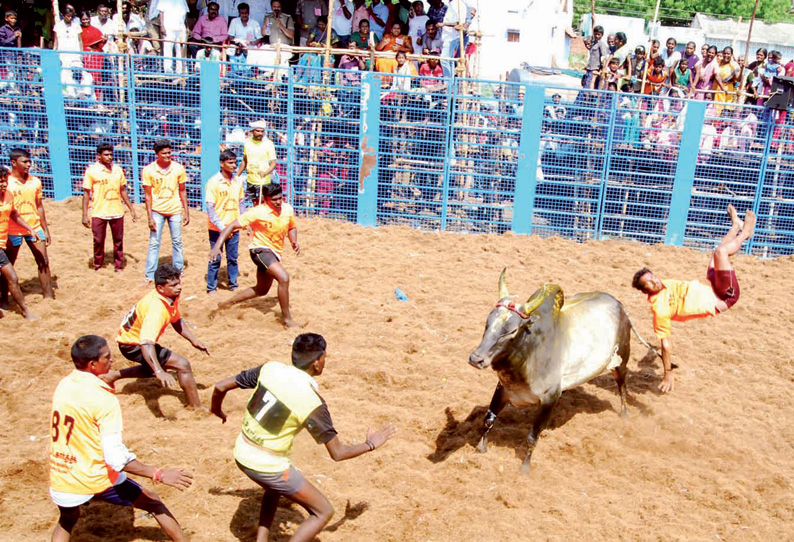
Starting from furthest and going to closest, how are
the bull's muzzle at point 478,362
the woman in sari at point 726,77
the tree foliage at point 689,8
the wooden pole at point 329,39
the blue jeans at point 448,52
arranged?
1. the tree foliage at point 689,8
2. the blue jeans at point 448,52
3. the woman in sari at point 726,77
4. the wooden pole at point 329,39
5. the bull's muzzle at point 478,362

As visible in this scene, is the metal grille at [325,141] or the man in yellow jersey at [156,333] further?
the metal grille at [325,141]

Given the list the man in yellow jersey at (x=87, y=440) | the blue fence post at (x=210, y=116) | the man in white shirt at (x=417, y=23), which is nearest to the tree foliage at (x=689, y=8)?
the man in white shirt at (x=417, y=23)

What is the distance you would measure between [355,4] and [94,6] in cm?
568

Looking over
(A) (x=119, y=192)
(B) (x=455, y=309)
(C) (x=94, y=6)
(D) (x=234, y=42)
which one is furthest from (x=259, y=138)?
(C) (x=94, y=6)

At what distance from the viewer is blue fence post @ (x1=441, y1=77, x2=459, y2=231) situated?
13219mm

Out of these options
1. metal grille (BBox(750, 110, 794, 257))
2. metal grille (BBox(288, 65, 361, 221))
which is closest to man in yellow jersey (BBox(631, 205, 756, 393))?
metal grille (BBox(750, 110, 794, 257))

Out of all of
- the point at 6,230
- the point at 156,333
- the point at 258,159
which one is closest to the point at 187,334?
the point at 156,333

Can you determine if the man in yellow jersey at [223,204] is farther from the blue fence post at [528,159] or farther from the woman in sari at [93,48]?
the blue fence post at [528,159]

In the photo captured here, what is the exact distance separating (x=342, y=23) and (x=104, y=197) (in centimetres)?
699

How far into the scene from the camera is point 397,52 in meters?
14.2

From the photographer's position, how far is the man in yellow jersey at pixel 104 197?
1047 centimetres

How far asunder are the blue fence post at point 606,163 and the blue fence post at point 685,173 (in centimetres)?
120

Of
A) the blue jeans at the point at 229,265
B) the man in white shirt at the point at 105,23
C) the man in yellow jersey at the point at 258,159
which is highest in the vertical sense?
the man in white shirt at the point at 105,23

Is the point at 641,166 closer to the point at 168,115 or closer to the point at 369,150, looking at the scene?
the point at 369,150
